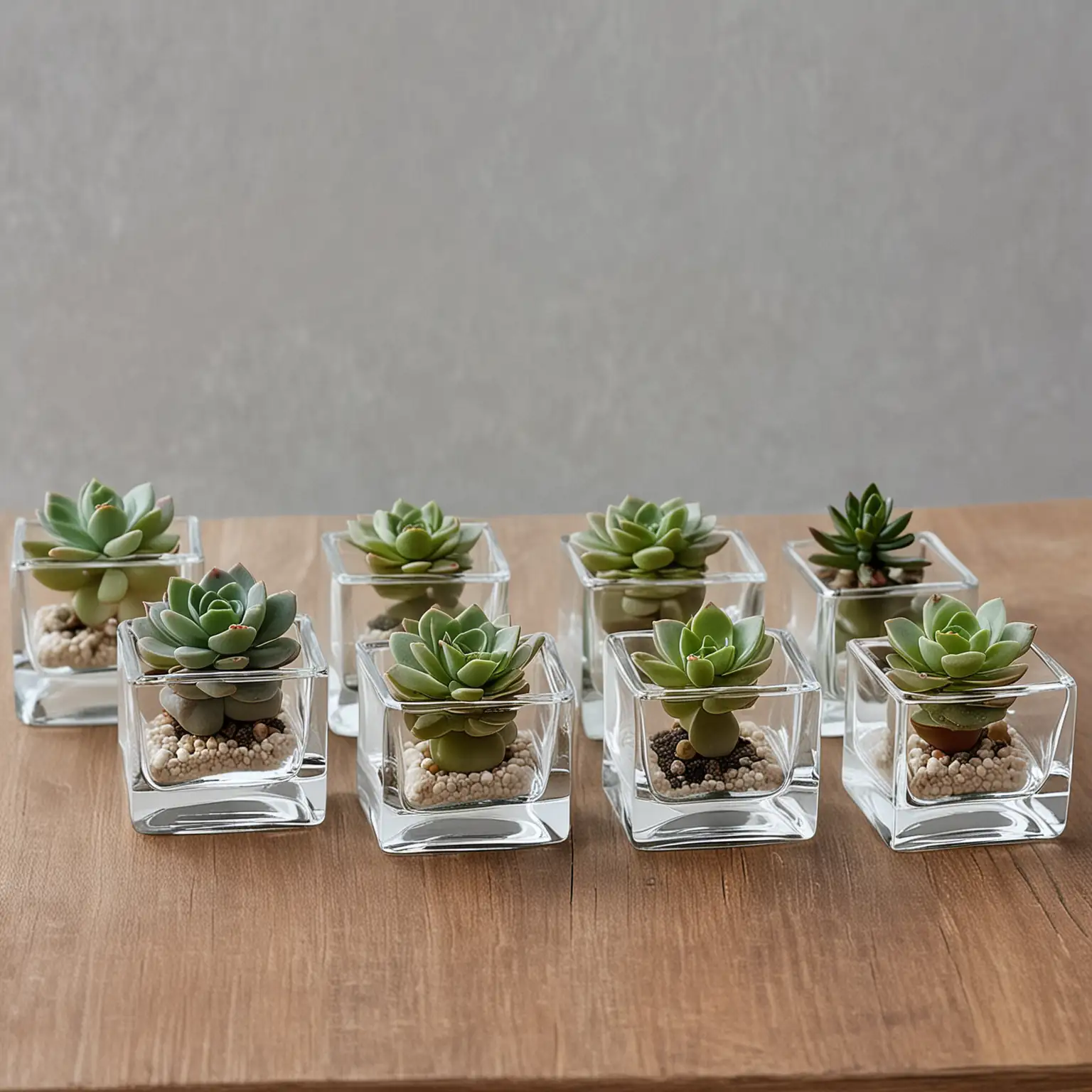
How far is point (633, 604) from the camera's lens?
1216 mm

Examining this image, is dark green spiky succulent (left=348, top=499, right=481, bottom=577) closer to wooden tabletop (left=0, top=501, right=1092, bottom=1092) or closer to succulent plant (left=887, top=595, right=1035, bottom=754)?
wooden tabletop (left=0, top=501, right=1092, bottom=1092)

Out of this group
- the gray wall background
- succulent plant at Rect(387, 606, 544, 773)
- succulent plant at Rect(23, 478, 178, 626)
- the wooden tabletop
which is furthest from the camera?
the gray wall background

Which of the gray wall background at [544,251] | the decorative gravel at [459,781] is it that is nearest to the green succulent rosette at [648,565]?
the decorative gravel at [459,781]

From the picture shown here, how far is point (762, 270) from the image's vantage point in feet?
11.3

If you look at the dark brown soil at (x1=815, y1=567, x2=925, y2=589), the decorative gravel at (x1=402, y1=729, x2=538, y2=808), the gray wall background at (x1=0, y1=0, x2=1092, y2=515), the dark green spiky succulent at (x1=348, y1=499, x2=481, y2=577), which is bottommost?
the gray wall background at (x1=0, y1=0, x2=1092, y2=515)

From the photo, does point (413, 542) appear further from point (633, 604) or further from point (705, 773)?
point (705, 773)

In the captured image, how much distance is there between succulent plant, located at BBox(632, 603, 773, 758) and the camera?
3.33 feet

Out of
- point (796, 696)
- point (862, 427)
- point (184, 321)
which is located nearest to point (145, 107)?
point (184, 321)

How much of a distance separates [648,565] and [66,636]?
48 cm

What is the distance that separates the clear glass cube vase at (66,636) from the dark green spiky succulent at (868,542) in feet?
1.70

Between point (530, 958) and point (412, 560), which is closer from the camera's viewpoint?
point (530, 958)

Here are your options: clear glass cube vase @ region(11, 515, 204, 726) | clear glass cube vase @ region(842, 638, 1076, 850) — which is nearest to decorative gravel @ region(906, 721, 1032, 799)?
clear glass cube vase @ region(842, 638, 1076, 850)

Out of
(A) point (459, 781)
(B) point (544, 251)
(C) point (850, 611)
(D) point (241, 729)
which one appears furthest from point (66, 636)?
(B) point (544, 251)

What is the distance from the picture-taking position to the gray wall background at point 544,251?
10.5ft
